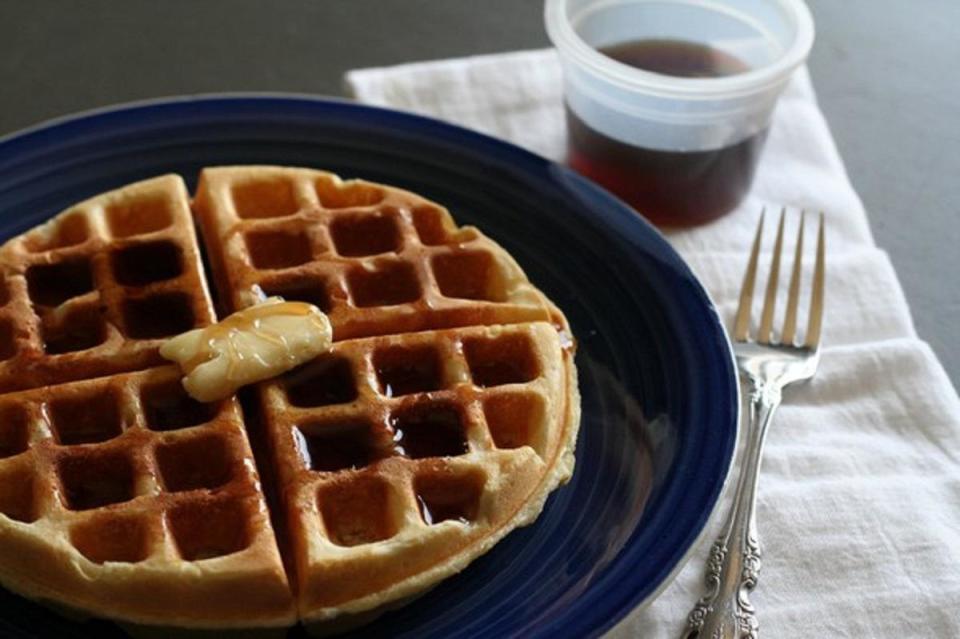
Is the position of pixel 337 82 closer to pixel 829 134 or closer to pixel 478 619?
pixel 829 134

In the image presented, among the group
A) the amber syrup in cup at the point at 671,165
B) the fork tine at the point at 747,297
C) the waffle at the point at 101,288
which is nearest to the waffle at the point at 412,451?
the waffle at the point at 101,288

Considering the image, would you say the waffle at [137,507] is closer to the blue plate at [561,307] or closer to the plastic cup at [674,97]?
the blue plate at [561,307]

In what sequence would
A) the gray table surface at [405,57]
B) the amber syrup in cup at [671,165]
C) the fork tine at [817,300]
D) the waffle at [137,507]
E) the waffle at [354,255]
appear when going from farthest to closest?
1. the gray table surface at [405,57]
2. the amber syrup in cup at [671,165]
3. the fork tine at [817,300]
4. the waffle at [354,255]
5. the waffle at [137,507]

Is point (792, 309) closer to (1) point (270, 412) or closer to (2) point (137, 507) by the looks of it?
(1) point (270, 412)

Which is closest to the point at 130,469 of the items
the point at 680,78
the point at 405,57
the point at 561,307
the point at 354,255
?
the point at 354,255

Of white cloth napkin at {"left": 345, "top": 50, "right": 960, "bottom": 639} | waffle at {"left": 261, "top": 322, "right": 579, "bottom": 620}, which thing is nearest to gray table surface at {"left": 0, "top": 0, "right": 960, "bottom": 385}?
white cloth napkin at {"left": 345, "top": 50, "right": 960, "bottom": 639}

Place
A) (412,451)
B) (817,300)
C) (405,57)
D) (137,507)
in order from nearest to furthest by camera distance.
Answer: (137,507) → (412,451) → (817,300) → (405,57)

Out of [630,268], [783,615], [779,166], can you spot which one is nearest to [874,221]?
[779,166]

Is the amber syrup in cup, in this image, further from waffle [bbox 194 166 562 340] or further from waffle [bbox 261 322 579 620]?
waffle [bbox 261 322 579 620]
